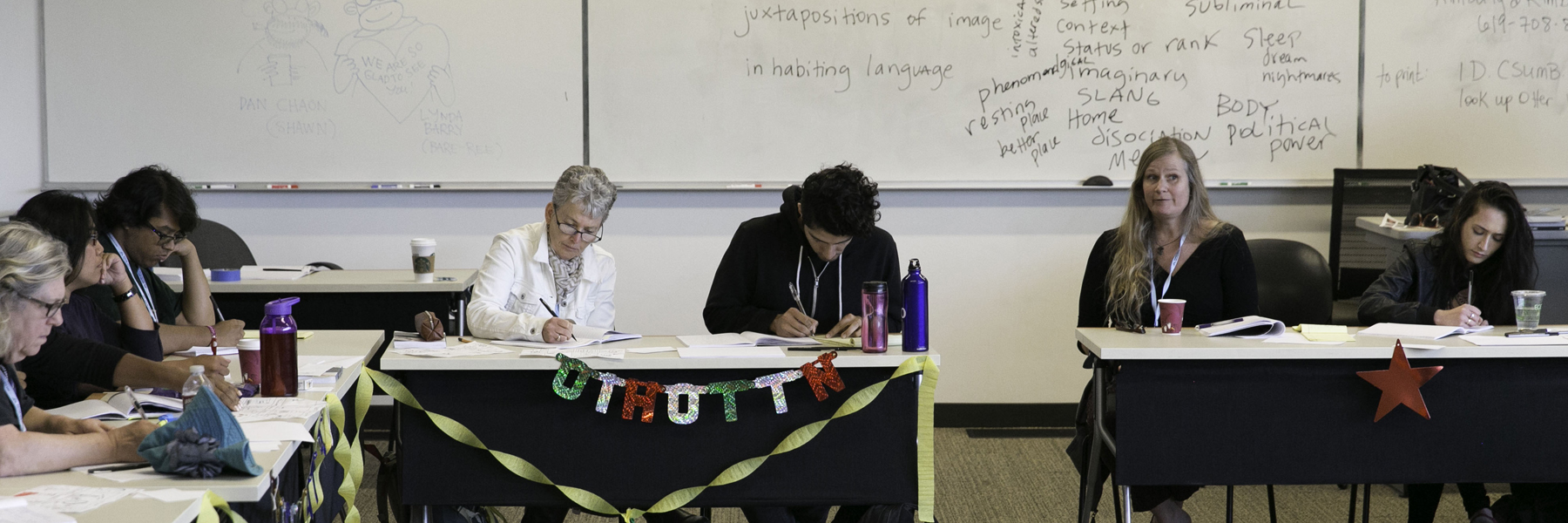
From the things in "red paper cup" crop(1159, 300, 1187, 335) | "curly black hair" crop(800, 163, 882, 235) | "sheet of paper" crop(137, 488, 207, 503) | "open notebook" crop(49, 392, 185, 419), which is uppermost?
"curly black hair" crop(800, 163, 882, 235)

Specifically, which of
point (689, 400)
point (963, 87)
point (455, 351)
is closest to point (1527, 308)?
point (689, 400)

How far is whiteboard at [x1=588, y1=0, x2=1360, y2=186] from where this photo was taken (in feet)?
14.0

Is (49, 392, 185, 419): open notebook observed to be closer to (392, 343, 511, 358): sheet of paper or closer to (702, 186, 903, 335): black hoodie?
(392, 343, 511, 358): sheet of paper

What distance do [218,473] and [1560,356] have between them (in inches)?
108

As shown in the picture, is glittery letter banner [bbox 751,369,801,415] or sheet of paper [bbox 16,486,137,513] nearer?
sheet of paper [bbox 16,486,137,513]

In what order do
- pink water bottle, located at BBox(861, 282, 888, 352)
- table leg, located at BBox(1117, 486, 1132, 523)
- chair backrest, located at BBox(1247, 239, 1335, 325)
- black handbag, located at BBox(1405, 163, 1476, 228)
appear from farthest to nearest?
black handbag, located at BBox(1405, 163, 1476, 228) < chair backrest, located at BBox(1247, 239, 1335, 325) < table leg, located at BBox(1117, 486, 1132, 523) < pink water bottle, located at BBox(861, 282, 888, 352)

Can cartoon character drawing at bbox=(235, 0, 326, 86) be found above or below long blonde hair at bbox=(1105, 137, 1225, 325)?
above

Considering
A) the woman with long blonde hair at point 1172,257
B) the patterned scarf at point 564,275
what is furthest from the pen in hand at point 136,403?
the woman with long blonde hair at point 1172,257

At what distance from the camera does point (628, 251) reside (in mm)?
4438

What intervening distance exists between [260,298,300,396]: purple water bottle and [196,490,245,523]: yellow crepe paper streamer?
56 centimetres

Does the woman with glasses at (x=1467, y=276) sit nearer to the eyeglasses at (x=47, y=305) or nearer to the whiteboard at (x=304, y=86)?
the whiteboard at (x=304, y=86)

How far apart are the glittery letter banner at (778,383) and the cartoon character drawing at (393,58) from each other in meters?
2.41

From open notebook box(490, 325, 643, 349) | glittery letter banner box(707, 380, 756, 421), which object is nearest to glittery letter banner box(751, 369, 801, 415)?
glittery letter banner box(707, 380, 756, 421)

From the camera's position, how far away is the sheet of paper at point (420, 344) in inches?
97.3
